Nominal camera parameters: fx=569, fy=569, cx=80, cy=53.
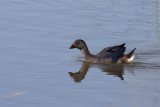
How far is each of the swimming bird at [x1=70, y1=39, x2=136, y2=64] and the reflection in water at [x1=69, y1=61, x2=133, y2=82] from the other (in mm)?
206

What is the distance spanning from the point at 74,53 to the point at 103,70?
200 centimetres

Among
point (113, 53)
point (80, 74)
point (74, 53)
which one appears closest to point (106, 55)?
point (113, 53)

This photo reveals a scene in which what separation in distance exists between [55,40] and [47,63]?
225 cm

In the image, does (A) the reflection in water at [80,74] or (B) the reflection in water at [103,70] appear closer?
(A) the reflection in water at [80,74]

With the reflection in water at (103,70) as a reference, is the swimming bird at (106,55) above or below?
above

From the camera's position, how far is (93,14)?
62.5 ft

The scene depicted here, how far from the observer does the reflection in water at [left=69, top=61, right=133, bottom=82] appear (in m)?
12.6

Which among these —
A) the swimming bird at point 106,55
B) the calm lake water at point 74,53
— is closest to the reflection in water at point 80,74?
the calm lake water at point 74,53

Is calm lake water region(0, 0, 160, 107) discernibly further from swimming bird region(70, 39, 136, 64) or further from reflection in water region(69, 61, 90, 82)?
swimming bird region(70, 39, 136, 64)

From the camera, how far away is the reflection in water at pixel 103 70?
12636mm

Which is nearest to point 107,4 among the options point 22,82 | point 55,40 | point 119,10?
point 119,10

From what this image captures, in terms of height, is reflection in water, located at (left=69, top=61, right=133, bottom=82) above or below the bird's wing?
below

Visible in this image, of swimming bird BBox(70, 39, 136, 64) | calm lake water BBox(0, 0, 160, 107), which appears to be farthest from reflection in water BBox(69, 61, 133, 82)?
swimming bird BBox(70, 39, 136, 64)

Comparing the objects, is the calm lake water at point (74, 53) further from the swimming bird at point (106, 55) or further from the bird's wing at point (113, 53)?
the bird's wing at point (113, 53)
